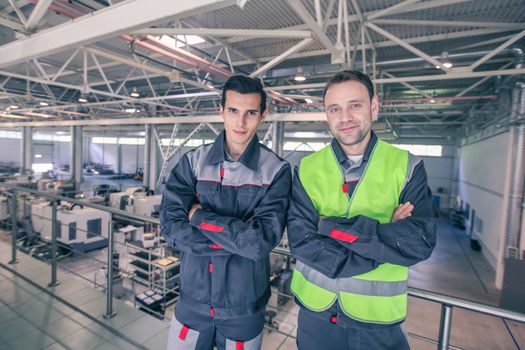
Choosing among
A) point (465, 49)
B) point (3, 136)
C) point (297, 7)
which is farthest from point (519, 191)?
point (3, 136)

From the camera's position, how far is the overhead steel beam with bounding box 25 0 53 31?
11.4 ft

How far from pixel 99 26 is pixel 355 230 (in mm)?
3304

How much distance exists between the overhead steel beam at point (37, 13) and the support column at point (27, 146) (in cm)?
2914

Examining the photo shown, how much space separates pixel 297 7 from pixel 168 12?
1584 millimetres

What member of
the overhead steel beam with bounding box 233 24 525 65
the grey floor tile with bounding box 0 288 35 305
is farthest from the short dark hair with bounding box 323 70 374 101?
the overhead steel beam with bounding box 233 24 525 65

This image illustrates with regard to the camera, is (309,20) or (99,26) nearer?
(99,26)

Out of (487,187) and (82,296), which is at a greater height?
(487,187)

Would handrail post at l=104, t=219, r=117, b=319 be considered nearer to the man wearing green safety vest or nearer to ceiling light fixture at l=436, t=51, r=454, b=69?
the man wearing green safety vest

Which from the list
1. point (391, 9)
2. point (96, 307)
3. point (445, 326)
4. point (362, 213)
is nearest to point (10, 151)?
point (96, 307)

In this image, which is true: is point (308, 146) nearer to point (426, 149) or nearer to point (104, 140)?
point (426, 149)

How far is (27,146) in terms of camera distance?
27.0m

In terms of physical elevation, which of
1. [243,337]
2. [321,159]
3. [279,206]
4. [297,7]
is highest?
[297,7]

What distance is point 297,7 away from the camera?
11.1 ft

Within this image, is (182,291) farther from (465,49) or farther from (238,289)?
(465,49)
